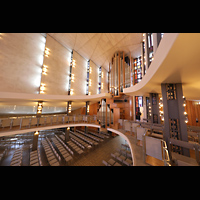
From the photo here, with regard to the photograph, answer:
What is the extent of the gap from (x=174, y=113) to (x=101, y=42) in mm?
10834

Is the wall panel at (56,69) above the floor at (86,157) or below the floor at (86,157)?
above

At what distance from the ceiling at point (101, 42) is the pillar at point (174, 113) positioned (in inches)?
314

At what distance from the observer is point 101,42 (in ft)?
33.4

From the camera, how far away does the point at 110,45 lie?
10.4 meters

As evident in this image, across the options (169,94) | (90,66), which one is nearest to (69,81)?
(90,66)

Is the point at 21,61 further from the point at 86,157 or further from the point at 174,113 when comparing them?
the point at 174,113

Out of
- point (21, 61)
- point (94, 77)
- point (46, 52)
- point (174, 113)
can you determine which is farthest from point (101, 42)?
point (174, 113)

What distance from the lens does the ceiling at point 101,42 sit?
9.19 m

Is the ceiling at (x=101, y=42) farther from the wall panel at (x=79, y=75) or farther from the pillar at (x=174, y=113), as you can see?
the pillar at (x=174, y=113)

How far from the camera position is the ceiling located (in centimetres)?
919

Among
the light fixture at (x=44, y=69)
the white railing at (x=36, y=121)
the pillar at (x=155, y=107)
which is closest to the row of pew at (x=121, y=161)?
the pillar at (x=155, y=107)

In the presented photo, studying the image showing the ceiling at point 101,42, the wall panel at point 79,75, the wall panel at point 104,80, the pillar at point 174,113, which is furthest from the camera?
the wall panel at point 104,80
